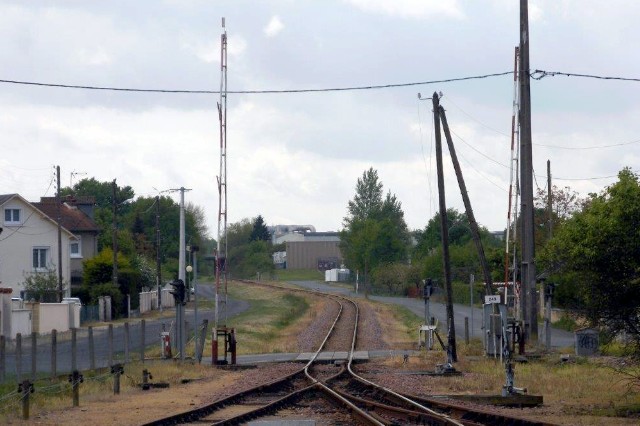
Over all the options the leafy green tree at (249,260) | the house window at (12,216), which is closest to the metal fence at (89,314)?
the house window at (12,216)

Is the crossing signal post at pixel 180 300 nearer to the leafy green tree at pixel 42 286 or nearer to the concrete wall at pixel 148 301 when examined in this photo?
the leafy green tree at pixel 42 286

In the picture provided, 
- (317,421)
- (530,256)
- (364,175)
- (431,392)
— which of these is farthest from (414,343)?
(364,175)

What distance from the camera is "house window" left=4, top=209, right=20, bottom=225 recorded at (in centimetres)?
6819

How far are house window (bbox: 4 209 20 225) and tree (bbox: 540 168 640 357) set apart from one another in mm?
54820

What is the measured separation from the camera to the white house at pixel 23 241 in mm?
67938

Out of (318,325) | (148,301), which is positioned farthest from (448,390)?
(148,301)

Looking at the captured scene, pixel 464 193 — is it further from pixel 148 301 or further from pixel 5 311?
pixel 148 301

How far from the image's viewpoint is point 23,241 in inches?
2709

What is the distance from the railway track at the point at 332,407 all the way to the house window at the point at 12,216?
44.8 meters

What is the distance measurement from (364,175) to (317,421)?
138m

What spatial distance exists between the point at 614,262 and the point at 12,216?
2211 inches

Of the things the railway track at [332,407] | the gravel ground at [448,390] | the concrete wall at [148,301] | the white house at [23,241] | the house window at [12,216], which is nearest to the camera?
the gravel ground at [448,390]

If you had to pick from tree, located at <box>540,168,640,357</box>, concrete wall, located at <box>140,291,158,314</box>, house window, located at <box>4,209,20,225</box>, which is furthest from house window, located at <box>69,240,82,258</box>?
tree, located at <box>540,168,640,357</box>

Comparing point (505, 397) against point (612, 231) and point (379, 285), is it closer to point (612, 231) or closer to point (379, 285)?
point (612, 231)
